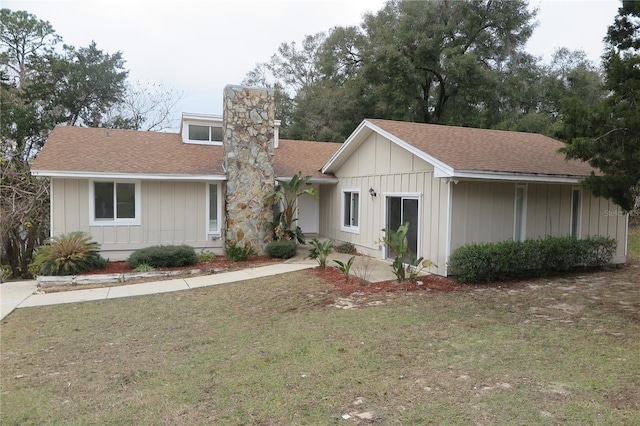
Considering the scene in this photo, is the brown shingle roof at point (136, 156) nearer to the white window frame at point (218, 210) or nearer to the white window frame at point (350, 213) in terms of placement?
the white window frame at point (218, 210)

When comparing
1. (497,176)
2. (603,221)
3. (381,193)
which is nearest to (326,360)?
(497,176)

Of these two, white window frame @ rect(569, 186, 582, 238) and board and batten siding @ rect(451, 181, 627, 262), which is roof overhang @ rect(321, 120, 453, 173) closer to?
board and batten siding @ rect(451, 181, 627, 262)

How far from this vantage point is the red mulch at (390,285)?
9.40m

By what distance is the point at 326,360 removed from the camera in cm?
533

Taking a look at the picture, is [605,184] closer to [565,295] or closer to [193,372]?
[565,295]

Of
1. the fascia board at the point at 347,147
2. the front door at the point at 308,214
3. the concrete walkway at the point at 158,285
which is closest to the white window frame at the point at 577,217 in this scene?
the concrete walkway at the point at 158,285

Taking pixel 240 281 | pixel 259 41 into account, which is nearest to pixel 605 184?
pixel 240 281

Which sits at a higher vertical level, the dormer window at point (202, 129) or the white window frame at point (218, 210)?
the dormer window at point (202, 129)

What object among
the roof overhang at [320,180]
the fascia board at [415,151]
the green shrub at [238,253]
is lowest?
the green shrub at [238,253]

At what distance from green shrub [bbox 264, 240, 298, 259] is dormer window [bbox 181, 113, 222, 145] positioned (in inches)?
228

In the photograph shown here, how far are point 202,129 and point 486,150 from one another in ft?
34.7

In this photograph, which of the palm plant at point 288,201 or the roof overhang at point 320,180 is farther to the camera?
the roof overhang at point 320,180

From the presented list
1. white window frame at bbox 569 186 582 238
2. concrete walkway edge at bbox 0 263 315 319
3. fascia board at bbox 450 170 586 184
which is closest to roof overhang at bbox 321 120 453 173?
fascia board at bbox 450 170 586 184

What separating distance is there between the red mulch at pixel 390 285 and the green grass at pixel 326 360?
1.89 feet
